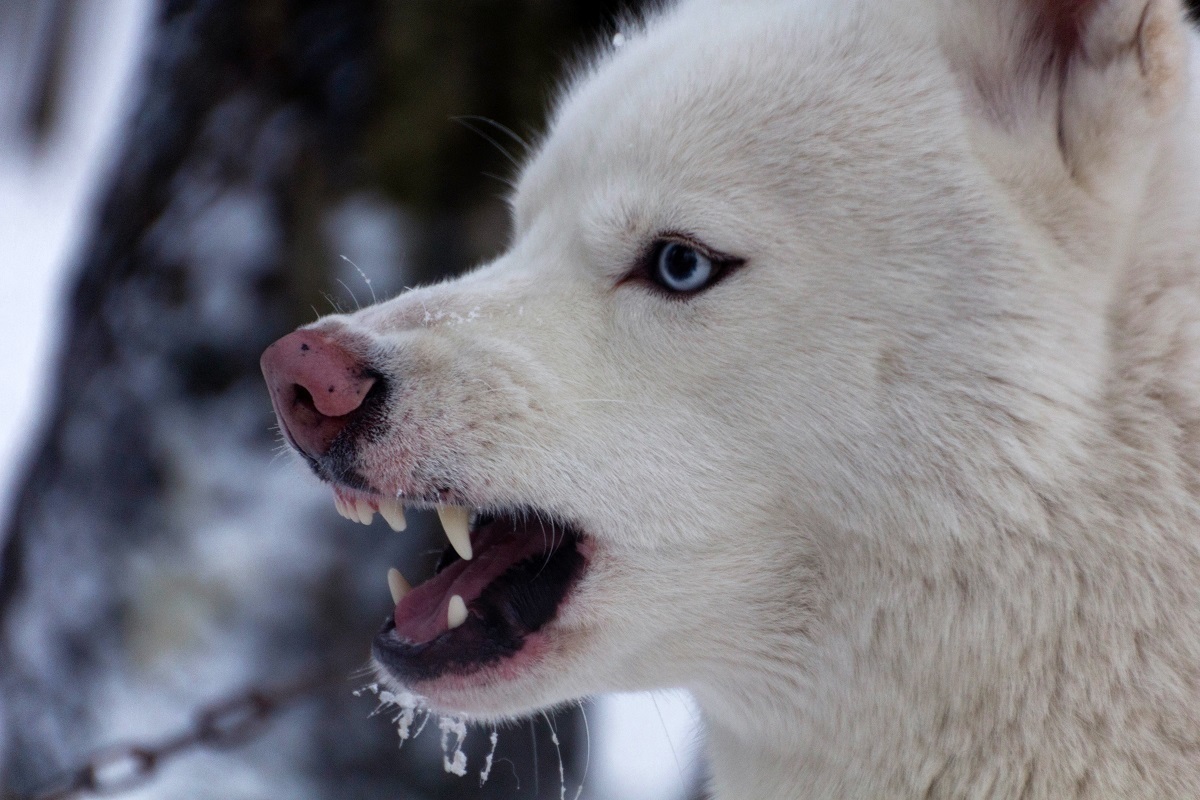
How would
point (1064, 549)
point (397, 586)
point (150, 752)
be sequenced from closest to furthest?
point (1064, 549)
point (397, 586)
point (150, 752)

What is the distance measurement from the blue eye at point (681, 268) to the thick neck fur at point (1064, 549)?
1.18 feet

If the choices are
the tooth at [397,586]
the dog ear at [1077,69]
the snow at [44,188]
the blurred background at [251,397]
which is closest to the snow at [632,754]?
the blurred background at [251,397]

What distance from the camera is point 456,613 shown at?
1.86m

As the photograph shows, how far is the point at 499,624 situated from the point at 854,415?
27.0 inches

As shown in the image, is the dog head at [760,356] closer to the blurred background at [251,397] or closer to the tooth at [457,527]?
the tooth at [457,527]

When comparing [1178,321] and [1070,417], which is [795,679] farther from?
[1178,321]

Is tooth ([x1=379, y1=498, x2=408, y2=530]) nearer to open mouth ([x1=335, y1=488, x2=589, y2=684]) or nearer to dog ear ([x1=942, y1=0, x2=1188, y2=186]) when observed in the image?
open mouth ([x1=335, y1=488, x2=589, y2=684])

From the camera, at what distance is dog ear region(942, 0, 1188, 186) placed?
1616mm

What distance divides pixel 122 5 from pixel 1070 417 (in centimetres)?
852

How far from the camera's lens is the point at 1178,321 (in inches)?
65.0

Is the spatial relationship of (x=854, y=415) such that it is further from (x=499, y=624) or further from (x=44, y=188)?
(x=44, y=188)

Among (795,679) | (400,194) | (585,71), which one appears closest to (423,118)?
(400,194)

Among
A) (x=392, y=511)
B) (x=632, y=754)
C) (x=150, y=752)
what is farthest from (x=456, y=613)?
(x=632, y=754)

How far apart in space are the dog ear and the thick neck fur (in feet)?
0.26
